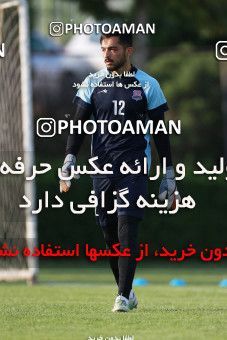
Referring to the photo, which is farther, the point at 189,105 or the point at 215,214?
the point at 189,105

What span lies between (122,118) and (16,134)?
6806 millimetres

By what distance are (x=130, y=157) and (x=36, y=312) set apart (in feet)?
5.19

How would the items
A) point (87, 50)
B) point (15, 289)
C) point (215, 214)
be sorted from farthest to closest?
1. point (87, 50)
2. point (215, 214)
3. point (15, 289)

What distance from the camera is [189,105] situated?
58438 mm

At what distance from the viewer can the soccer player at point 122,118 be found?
38.0 feet

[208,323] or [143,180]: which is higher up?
[143,180]

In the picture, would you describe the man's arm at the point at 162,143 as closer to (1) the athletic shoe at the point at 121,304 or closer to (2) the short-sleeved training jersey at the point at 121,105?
(2) the short-sleeved training jersey at the point at 121,105

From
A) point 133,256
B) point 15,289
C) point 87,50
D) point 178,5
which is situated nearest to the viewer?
point 133,256

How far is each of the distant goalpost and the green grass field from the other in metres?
0.70

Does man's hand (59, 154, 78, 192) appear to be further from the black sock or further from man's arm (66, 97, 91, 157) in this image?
the black sock

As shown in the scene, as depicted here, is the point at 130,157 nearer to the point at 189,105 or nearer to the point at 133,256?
the point at 133,256

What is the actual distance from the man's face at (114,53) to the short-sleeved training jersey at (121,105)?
0.34 feet

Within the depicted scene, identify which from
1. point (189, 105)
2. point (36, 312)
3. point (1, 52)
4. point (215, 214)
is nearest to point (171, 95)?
point (189, 105)

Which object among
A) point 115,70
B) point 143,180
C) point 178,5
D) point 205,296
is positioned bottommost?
point 205,296
